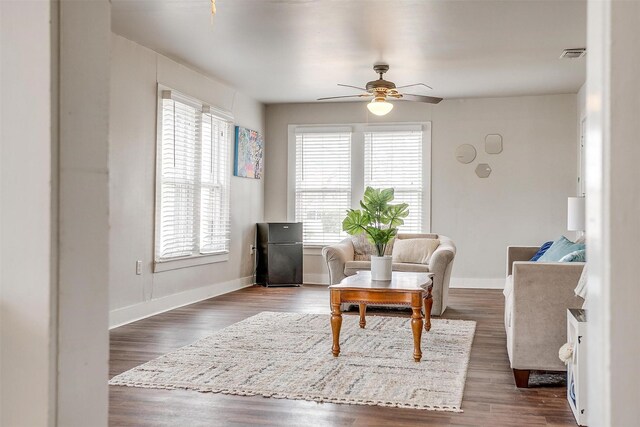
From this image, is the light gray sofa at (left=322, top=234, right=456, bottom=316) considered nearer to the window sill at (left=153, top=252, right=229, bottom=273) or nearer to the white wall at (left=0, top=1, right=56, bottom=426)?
the window sill at (left=153, top=252, right=229, bottom=273)

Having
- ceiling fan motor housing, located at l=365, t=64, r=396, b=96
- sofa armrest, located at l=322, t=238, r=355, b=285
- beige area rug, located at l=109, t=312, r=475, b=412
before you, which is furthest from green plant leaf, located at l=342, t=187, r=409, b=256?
sofa armrest, located at l=322, t=238, r=355, b=285

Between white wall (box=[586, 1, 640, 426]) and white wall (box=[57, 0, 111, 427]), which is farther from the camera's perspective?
white wall (box=[57, 0, 111, 427])

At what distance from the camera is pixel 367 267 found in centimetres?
663

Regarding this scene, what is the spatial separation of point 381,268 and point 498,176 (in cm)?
438

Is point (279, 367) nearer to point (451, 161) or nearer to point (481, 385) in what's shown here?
point (481, 385)

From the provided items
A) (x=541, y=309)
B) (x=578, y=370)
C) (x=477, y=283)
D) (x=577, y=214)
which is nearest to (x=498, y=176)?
(x=477, y=283)

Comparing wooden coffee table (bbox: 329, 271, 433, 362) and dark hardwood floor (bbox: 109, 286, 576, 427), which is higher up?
wooden coffee table (bbox: 329, 271, 433, 362)

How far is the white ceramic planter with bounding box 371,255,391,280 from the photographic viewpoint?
15.7 ft

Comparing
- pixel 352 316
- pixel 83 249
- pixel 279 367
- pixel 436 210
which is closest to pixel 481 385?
pixel 279 367

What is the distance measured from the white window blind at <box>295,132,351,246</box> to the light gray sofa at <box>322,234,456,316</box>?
1790mm

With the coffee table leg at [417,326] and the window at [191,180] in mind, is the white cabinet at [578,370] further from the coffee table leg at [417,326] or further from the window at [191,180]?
the window at [191,180]

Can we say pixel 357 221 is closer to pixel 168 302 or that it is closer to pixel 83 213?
pixel 168 302

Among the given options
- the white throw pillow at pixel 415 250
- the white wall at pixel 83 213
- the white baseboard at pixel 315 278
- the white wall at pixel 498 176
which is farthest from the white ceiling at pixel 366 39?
the white wall at pixel 83 213

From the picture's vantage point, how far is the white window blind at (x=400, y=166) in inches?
348
